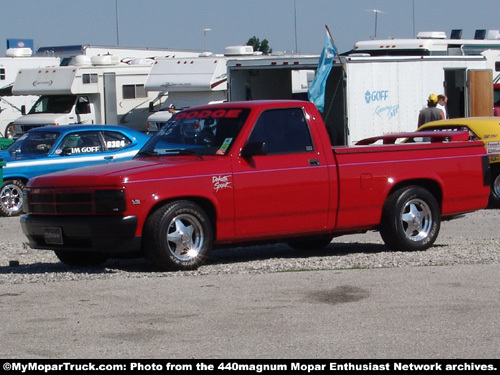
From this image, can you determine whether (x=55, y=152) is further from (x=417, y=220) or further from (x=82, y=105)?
(x=82, y=105)

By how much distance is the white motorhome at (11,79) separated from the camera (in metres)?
32.1

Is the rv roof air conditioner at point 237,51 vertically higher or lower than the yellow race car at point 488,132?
higher

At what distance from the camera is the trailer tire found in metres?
10.5

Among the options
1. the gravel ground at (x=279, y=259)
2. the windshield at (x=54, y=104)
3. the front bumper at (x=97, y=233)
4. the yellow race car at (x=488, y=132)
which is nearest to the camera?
the front bumper at (x=97, y=233)

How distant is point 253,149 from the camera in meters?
9.48

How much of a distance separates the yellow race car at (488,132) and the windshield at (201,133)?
7081 millimetres

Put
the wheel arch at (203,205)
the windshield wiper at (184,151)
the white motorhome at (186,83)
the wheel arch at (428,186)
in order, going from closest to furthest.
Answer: the wheel arch at (203,205) < the windshield wiper at (184,151) < the wheel arch at (428,186) < the white motorhome at (186,83)

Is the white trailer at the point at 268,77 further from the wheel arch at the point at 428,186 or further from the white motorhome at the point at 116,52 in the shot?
the wheel arch at the point at 428,186

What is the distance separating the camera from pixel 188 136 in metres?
10.0

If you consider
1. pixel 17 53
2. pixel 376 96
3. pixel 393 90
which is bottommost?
pixel 376 96

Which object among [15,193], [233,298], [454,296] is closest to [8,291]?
[233,298]

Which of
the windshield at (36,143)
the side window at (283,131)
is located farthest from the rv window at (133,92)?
the side window at (283,131)

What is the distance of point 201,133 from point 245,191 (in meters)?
0.90

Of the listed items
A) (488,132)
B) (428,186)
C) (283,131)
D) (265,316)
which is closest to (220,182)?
(283,131)
